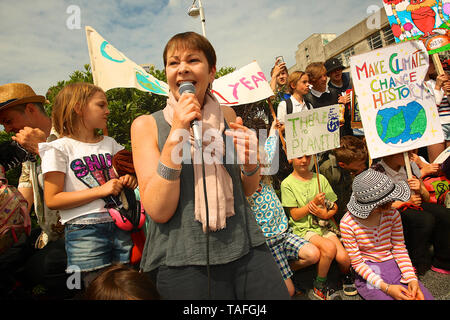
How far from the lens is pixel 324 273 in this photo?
2496 mm

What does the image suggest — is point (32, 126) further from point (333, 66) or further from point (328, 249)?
point (333, 66)

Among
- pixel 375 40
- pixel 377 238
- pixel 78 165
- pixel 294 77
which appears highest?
pixel 375 40

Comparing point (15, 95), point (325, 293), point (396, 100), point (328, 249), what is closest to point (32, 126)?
point (15, 95)

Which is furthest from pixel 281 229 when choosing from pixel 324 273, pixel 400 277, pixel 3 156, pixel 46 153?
pixel 3 156

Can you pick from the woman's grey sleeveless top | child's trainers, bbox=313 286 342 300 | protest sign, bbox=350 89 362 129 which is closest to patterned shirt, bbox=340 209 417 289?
child's trainers, bbox=313 286 342 300

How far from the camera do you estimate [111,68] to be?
128 inches

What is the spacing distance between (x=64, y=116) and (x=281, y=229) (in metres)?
2.00

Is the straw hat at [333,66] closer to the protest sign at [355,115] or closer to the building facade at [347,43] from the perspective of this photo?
the protest sign at [355,115]

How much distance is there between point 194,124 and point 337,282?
2.39 metres

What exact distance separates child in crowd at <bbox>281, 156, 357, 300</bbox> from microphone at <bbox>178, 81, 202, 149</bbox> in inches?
76.4

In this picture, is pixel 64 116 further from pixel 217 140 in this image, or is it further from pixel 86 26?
pixel 86 26

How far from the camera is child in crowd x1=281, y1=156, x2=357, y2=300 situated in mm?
2494

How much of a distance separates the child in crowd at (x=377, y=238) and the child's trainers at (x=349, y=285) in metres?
0.24

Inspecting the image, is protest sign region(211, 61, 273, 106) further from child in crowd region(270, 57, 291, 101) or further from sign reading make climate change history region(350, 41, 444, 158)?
sign reading make climate change history region(350, 41, 444, 158)
